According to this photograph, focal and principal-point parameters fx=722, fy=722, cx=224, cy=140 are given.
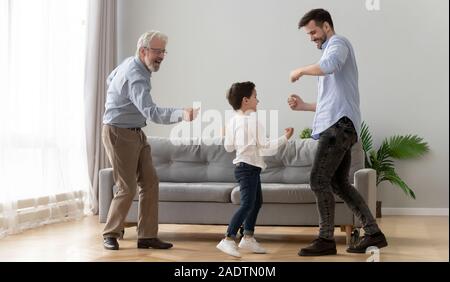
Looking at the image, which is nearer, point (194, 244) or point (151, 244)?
point (151, 244)

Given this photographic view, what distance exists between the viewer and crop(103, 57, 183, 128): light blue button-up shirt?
13.5 ft

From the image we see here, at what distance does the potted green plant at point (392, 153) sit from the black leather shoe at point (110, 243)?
3088mm

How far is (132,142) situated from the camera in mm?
4402

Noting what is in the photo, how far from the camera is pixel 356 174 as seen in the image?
15.5 feet

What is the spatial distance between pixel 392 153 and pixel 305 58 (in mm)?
1269

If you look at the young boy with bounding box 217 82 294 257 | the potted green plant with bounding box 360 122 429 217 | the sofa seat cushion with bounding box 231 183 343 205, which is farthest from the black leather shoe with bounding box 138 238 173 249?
the potted green plant with bounding box 360 122 429 217

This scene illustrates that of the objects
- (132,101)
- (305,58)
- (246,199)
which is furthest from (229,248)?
(305,58)

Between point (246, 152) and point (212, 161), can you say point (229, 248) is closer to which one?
point (246, 152)

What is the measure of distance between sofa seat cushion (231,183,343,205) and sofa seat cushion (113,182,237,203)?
0.08 meters

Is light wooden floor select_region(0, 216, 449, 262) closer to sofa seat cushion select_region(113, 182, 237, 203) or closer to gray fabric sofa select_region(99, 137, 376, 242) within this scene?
gray fabric sofa select_region(99, 137, 376, 242)

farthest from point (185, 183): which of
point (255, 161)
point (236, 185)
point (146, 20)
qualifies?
point (146, 20)
